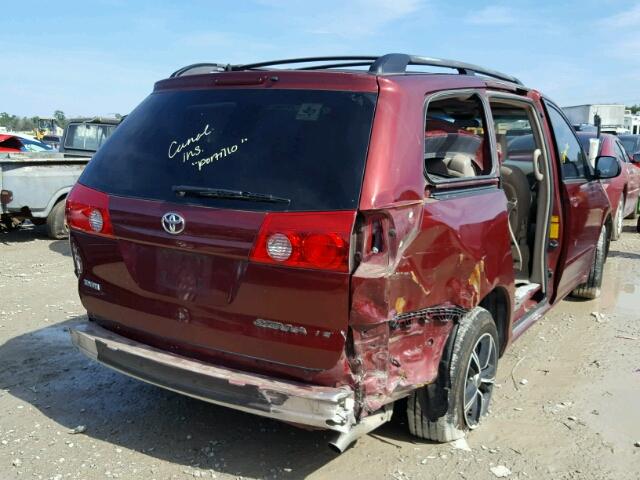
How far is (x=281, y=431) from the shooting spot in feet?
11.2

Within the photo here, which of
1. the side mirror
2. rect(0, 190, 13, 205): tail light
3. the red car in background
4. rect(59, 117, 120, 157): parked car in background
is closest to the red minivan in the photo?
the side mirror

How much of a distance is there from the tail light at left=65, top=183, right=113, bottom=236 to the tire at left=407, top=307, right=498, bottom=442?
1.79 metres

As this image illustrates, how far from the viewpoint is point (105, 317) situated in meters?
3.19

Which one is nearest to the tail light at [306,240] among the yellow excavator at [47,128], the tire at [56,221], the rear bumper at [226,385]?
the rear bumper at [226,385]

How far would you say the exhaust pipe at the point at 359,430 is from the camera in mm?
2527

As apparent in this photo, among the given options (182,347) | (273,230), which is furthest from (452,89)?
(182,347)

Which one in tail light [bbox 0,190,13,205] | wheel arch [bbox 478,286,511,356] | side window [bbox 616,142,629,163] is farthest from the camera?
side window [bbox 616,142,629,163]

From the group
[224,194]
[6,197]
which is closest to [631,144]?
[6,197]

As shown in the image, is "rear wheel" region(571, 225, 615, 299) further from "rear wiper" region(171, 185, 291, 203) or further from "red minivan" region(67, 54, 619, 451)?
"rear wiper" region(171, 185, 291, 203)

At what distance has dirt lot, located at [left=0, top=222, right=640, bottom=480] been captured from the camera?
3.05 m

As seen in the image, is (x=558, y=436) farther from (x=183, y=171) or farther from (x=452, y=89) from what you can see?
(x=183, y=171)

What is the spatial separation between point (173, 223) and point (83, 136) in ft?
33.6

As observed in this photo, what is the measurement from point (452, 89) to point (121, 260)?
1900 millimetres

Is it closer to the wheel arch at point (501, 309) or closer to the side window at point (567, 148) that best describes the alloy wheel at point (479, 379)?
the wheel arch at point (501, 309)
